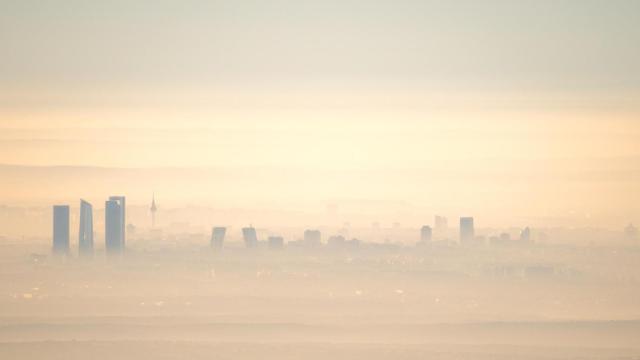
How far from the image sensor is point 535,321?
112875mm

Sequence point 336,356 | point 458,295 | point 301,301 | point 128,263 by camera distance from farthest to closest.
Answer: point 301,301
point 458,295
point 128,263
point 336,356

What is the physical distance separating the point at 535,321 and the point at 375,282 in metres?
12.3

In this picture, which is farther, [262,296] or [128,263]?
[262,296]

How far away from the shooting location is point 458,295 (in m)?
117

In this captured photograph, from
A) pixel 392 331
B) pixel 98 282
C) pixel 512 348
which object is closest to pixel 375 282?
pixel 392 331

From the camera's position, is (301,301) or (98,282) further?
(301,301)

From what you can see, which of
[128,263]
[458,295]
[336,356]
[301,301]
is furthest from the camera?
[301,301]

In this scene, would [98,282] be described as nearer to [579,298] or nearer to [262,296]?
[262,296]

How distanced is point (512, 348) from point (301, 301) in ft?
78.9

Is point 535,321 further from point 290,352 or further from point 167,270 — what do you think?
point 167,270

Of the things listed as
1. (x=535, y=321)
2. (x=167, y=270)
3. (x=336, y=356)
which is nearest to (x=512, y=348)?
(x=535, y=321)

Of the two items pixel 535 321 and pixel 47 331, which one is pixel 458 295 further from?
pixel 47 331

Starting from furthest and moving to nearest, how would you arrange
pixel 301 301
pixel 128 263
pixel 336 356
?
pixel 301 301
pixel 128 263
pixel 336 356

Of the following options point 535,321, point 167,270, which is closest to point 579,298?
point 535,321
